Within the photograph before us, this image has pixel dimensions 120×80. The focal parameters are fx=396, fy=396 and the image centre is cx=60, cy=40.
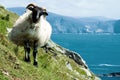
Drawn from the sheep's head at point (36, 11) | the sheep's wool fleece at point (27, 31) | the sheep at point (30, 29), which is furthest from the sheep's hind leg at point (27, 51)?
the sheep's head at point (36, 11)

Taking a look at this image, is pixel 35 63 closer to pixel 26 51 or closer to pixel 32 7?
pixel 26 51

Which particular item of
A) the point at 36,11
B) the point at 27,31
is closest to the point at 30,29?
the point at 27,31

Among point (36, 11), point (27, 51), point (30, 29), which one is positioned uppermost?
point (36, 11)

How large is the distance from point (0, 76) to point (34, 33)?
22.5ft

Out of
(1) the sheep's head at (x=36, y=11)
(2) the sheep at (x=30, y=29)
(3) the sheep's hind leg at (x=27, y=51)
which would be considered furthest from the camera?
(3) the sheep's hind leg at (x=27, y=51)

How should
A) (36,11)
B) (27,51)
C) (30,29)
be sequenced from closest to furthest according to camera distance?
(36,11) → (30,29) → (27,51)

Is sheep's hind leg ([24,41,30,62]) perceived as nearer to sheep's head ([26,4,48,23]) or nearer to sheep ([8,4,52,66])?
sheep ([8,4,52,66])

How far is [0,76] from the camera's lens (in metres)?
12.5

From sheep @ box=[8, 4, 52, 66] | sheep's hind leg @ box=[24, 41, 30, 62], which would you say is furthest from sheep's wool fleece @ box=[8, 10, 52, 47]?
sheep's hind leg @ box=[24, 41, 30, 62]

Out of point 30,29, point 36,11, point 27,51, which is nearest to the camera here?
point 36,11

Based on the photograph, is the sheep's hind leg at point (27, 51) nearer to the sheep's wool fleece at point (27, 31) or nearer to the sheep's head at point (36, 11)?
the sheep's wool fleece at point (27, 31)

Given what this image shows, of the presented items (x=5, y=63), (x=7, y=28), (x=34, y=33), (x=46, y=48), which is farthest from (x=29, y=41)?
(x=46, y=48)

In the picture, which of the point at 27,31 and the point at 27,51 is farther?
the point at 27,51

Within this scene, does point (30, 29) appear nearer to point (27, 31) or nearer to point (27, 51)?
point (27, 31)
